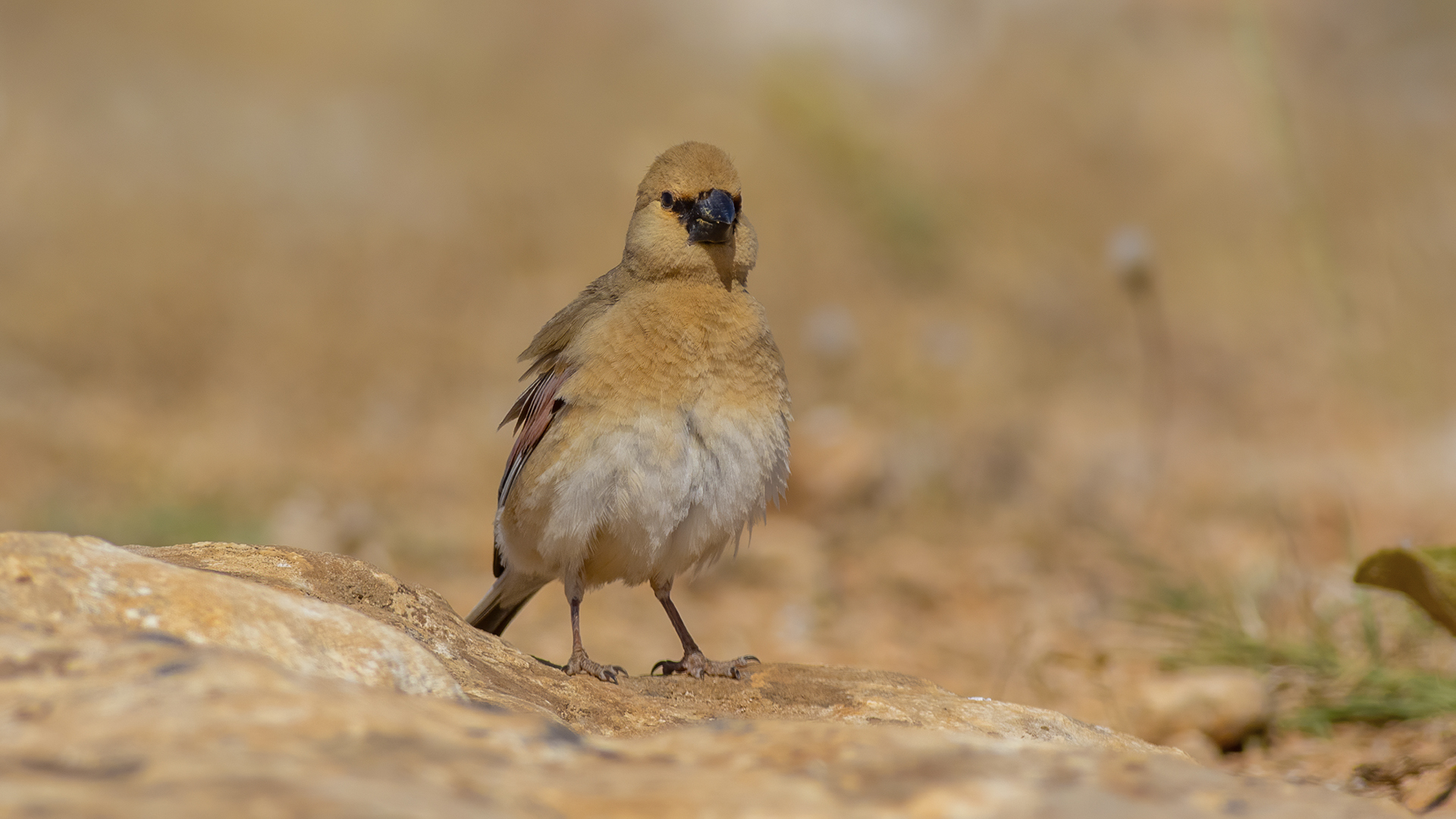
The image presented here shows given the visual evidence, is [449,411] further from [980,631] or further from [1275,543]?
[1275,543]

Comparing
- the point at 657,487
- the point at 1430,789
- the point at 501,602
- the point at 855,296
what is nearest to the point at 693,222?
the point at 657,487

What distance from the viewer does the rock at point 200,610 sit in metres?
2.16

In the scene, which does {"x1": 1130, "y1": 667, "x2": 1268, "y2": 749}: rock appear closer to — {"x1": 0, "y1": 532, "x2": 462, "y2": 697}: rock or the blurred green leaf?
the blurred green leaf

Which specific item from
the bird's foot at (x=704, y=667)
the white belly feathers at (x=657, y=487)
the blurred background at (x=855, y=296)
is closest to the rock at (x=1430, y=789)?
the blurred background at (x=855, y=296)

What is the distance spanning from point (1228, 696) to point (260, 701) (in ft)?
12.0

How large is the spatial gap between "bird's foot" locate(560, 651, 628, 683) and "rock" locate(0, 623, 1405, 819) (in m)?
1.46

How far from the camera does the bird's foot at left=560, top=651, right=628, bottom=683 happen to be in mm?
3418

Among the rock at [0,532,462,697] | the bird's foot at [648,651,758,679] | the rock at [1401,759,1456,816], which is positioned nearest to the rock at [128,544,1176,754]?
the bird's foot at [648,651,758,679]

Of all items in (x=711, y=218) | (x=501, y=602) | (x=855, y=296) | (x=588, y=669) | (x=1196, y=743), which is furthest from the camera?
(x=855, y=296)

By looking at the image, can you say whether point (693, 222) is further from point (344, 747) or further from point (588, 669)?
point (344, 747)

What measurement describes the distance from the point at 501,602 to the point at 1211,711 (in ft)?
8.34

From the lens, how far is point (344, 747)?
5.41 feet

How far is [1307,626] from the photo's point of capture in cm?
505

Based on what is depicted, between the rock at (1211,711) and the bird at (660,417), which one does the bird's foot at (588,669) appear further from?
the rock at (1211,711)
